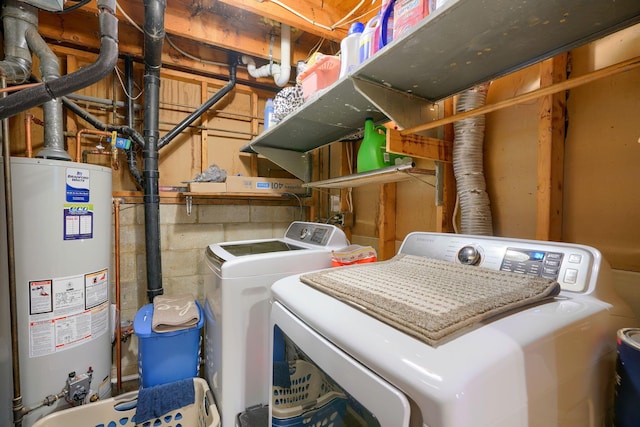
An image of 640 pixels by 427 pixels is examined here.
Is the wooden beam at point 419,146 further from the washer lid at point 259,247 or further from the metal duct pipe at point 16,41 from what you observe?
the metal duct pipe at point 16,41

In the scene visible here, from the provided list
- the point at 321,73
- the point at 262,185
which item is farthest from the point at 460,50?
the point at 262,185

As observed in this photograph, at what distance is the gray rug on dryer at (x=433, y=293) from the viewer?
55cm

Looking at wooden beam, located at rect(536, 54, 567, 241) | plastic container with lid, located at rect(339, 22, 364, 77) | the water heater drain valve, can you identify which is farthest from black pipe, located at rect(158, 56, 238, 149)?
wooden beam, located at rect(536, 54, 567, 241)

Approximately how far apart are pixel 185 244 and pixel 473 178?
2.21 meters

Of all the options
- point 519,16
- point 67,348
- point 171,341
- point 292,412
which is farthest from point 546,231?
point 67,348

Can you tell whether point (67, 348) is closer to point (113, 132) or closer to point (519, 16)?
point (113, 132)

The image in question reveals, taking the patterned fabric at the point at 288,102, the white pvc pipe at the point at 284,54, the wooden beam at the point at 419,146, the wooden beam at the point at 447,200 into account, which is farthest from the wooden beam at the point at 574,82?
the white pvc pipe at the point at 284,54

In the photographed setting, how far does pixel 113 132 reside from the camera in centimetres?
196

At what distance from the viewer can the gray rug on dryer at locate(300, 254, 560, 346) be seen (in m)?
0.55

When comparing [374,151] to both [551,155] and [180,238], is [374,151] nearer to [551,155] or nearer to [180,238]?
[551,155]

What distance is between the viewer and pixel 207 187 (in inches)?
84.4

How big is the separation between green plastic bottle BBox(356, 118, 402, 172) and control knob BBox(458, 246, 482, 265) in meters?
0.74

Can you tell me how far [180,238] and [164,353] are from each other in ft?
3.45

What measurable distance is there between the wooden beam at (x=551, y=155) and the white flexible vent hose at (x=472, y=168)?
0.65ft
